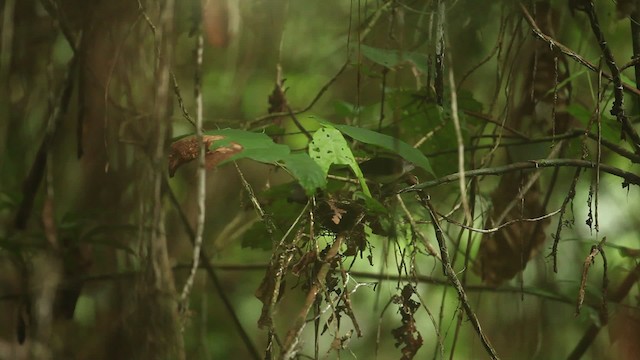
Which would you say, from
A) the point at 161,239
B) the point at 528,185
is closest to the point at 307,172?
the point at 161,239

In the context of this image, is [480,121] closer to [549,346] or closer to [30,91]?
[549,346]

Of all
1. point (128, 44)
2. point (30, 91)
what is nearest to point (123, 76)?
point (128, 44)

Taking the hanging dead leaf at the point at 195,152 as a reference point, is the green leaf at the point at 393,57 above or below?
above

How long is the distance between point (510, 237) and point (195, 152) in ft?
2.10

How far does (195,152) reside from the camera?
76 cm

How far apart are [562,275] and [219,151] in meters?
0.80

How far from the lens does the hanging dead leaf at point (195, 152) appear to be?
2.35 feet

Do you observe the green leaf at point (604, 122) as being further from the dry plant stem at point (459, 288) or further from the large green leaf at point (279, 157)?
the large green leaf at point (279, 157)

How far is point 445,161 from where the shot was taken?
108cm

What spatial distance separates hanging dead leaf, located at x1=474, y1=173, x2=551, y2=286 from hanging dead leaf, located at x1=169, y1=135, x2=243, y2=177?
58 cm

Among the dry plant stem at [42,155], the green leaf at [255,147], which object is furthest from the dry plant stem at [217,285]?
the green leaf at [255,147]

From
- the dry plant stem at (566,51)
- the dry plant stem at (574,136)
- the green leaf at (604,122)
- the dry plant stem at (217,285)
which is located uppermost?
the dry plant stem at (566,51)

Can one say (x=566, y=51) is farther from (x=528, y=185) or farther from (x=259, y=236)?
(x=259, y=236)

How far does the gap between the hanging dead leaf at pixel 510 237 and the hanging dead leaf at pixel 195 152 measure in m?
0.58
